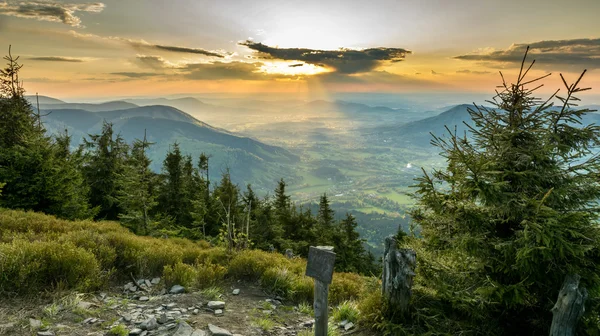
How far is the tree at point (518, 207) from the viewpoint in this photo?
Answer: 4551mm

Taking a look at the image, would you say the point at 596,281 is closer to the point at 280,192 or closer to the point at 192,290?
the point at 192,290

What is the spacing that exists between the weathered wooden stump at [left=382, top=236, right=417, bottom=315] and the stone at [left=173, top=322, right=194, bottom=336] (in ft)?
12.0

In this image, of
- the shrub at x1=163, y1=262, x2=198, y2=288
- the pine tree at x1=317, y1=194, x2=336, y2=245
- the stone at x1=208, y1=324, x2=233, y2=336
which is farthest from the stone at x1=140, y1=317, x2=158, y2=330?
the pine tree at x1=317, y1=194, x2=336, y2=245

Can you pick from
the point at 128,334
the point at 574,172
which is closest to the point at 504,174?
the point at 574,172

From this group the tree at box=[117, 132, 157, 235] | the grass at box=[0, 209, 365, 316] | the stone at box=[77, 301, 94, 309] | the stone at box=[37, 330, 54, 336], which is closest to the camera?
the stone at box=[37, 330, 54, 336]

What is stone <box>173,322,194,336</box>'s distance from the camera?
5211mm

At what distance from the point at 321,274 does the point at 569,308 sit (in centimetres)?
334

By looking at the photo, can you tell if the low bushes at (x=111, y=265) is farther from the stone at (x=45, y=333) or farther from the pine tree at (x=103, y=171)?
the pine tree at (x=103, y=171)

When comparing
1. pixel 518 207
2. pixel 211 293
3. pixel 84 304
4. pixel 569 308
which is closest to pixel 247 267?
pixel 211 293

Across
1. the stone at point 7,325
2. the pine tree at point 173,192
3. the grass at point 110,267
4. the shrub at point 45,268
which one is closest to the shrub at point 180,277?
the grass at point 110,267

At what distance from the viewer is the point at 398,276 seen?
544cm

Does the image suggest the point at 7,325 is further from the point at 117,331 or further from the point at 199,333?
the point at 199,333

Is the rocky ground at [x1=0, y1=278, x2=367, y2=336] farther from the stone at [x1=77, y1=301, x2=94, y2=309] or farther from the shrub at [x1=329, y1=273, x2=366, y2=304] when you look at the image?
the shrub at [x1=329, y1=273, x2=366, y2=304]

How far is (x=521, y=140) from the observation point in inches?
216
